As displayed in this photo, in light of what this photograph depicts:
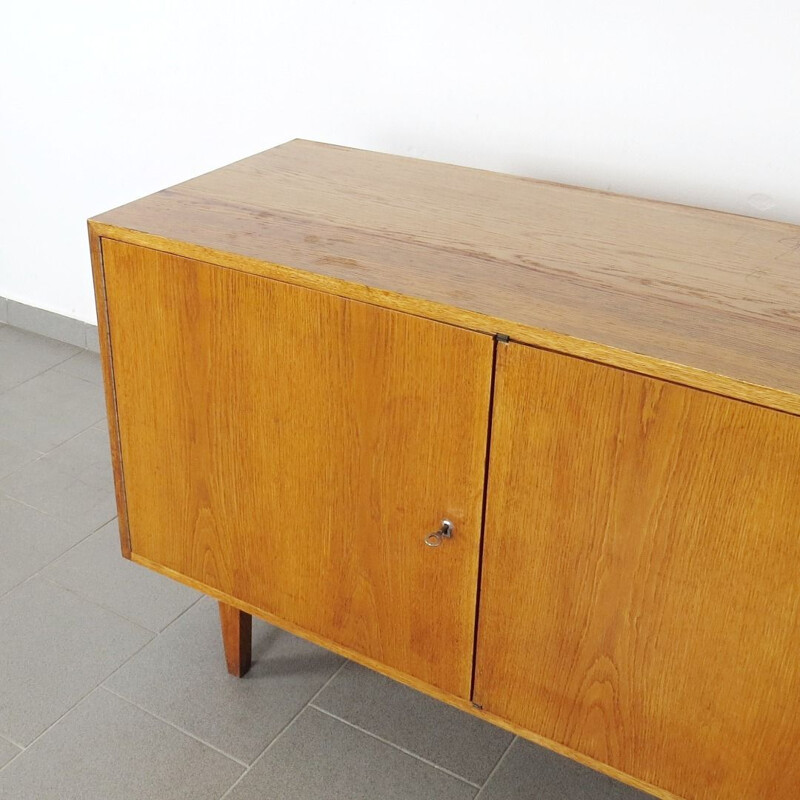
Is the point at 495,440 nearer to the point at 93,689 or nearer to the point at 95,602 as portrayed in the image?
the point at 93,689

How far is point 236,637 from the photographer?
1764 millimetres

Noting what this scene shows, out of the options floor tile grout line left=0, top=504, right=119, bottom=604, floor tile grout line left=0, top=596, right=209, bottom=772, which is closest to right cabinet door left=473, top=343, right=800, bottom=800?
floor tile grout line left=0, top=596, right=209, bottom=772

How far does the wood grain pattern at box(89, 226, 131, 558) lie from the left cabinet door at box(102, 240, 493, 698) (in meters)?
0.01

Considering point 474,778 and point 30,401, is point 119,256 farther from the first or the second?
point 30,401

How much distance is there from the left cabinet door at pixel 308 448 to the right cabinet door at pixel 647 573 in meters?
0.06

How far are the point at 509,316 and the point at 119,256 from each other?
603 millimetres

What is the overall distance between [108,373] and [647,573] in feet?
2.84

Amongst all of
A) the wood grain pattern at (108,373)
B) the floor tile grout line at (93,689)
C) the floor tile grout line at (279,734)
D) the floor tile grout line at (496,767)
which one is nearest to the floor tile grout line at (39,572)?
the floor tile grout line at (93,689)

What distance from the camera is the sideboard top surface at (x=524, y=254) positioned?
3.63ft

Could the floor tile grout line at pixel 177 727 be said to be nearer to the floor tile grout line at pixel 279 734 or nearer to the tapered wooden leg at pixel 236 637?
the floor tile grout line at pixel 279 734

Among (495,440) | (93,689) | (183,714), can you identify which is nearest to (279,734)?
(183,714)

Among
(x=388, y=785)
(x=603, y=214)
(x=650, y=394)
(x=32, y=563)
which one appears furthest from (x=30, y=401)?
(x=650, y=394)

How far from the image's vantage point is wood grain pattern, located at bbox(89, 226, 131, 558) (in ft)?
4.76

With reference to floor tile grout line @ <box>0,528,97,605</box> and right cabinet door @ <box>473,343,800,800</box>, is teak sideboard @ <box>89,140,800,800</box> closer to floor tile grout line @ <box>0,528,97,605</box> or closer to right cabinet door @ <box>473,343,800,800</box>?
right cabinet door @ <box>473,343,800,800</box>
